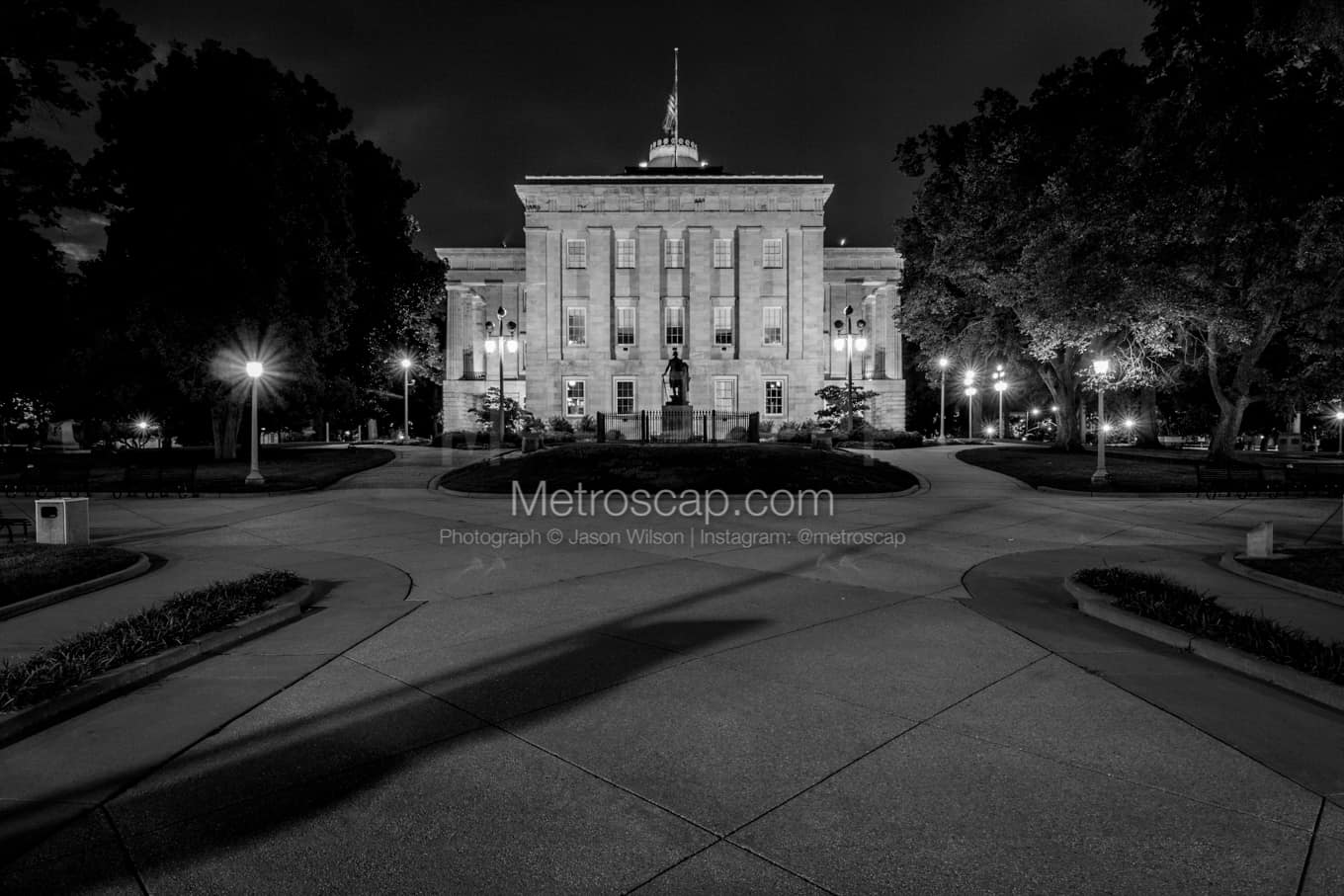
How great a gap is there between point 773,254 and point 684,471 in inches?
1334

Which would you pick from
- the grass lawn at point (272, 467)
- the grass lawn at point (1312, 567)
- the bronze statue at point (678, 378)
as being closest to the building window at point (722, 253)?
the bronze statue at point (678, 378)

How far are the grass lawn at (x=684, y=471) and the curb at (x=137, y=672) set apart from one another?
45.8 feet

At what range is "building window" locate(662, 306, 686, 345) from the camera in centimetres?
5225

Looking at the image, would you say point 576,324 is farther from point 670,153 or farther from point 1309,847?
point 1309,847

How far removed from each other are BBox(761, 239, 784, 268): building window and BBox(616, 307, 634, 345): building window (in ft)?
33.5

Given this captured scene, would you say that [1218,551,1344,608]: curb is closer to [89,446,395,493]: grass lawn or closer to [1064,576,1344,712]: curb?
[1064,576,1344,712]: curb

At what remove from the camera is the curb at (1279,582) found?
332 inches

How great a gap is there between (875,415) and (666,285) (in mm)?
18461

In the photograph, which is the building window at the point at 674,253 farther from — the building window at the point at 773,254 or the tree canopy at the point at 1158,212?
the tree canopy at the point at 1158,212

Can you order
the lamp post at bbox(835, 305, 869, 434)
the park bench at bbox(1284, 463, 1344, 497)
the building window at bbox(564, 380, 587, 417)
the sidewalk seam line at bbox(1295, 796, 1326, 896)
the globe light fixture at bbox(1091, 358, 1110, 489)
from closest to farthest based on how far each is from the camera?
the sidewalk seam line at bbox(1295, 796, 1326, 896) → the park bench at bbox(1284, 463, 1344, 497) → the globe light fixture at bbox(1091, 358, 1110, 489) → the lamp post at bbox(835, 305, 869, 434) → the building window at bbox(564, 380, 587, 417)

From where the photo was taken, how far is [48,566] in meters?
9.54

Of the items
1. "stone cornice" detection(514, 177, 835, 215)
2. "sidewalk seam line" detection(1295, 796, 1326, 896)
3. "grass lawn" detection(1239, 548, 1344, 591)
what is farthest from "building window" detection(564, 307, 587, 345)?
"sidewalk seam line" detection(1295, 796, 1326, 896)

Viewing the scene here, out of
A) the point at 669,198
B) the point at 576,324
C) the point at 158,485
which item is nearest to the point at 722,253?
the point at 669,198

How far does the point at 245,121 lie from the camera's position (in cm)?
2884
